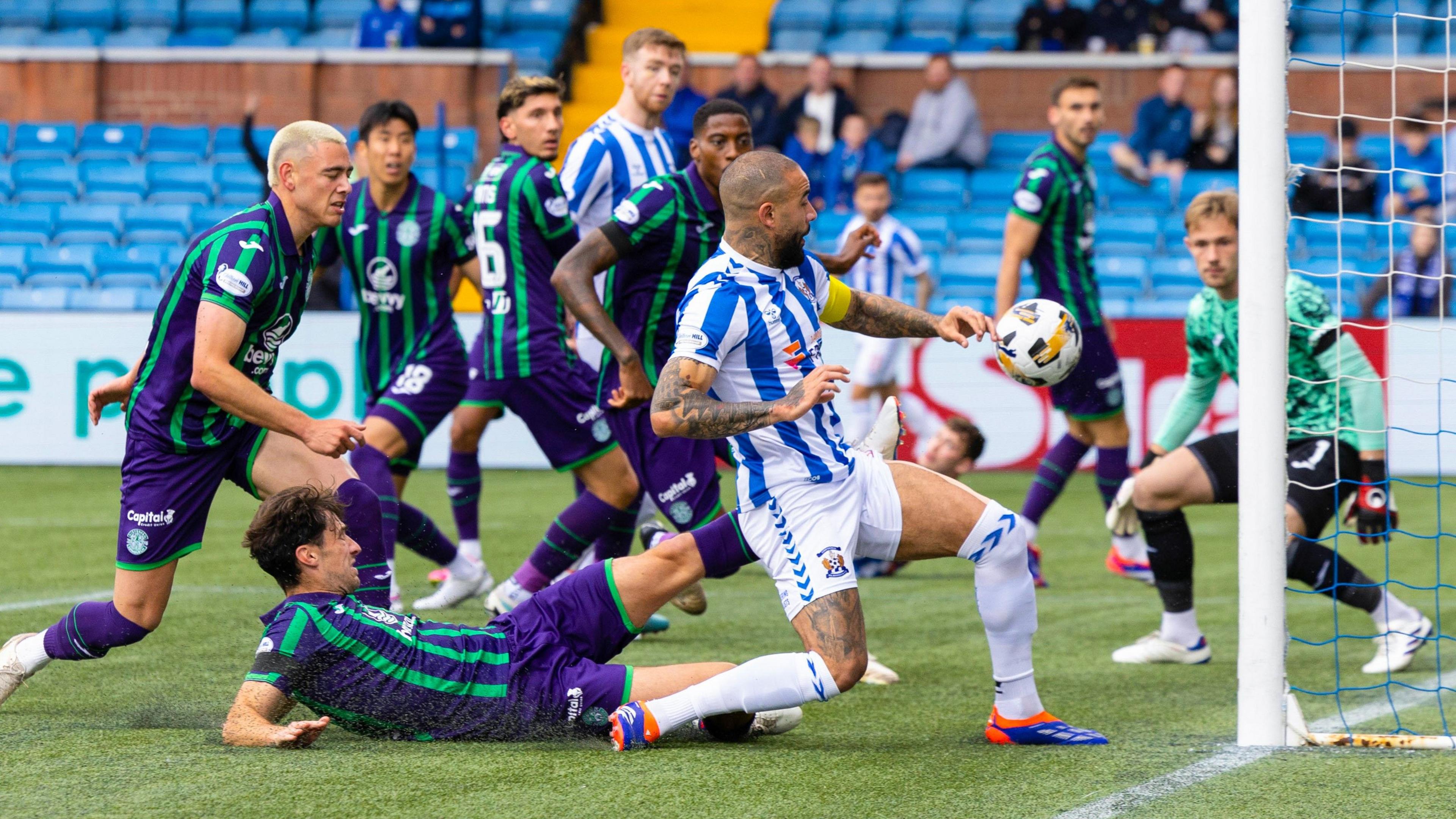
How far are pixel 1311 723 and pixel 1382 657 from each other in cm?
109

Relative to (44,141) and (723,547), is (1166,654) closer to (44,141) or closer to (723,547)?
(723,547)

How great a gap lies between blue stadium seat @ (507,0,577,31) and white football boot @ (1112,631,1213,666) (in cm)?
1360

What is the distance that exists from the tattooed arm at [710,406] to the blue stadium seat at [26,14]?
1695 cm

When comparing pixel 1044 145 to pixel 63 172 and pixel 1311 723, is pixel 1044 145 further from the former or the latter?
pixel 63 172

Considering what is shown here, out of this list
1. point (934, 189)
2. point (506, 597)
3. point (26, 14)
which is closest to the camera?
point (506, 597)

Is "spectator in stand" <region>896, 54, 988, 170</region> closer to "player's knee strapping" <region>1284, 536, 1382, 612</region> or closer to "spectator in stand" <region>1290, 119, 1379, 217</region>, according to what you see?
"spectator in stand" <region>1290, 119, 1379, 217</region>

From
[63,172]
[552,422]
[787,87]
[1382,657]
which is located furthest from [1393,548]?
[63,172]

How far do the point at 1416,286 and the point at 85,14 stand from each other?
14219 mm

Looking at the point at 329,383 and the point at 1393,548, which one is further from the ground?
the point at 329,383

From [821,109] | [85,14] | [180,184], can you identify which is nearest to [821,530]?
[821,109]

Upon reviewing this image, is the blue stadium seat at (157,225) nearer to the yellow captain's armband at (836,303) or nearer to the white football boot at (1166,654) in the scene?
the white football boot at (1166,654)

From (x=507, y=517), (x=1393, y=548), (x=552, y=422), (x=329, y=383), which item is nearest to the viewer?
(x=552, y=422)

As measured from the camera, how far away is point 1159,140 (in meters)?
15.9

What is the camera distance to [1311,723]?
200 inches
